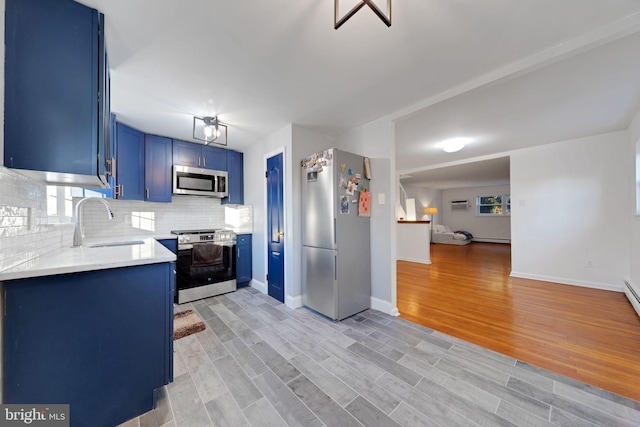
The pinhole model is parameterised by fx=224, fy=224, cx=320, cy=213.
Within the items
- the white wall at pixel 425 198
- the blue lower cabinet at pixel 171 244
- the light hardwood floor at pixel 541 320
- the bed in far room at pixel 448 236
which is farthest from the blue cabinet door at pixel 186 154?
the bed in far room at pixel 448 236

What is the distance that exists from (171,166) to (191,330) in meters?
2.35

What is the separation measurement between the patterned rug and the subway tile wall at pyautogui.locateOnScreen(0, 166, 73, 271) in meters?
1.24

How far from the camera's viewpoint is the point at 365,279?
8.95 ft

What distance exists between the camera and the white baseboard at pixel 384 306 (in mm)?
2611

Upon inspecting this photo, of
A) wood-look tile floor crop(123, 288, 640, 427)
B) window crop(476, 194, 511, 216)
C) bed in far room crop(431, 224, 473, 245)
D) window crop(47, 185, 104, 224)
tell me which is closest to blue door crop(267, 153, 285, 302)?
wood-look tile floor crop(123, 288, 640, 427)

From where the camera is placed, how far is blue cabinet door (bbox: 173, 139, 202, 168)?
3379 millimetres

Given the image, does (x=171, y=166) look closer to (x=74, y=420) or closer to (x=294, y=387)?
(x=74, y=420)

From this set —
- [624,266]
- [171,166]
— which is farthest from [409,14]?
[624,266]

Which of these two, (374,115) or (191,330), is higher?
(374,115)

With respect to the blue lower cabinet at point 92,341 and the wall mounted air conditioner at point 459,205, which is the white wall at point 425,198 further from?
the blue lower cabinet at point 92,341

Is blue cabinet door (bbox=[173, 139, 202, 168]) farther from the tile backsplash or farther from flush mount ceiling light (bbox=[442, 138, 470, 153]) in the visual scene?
flush mount ceiling light (bbox=[442, 138, 470, 153])

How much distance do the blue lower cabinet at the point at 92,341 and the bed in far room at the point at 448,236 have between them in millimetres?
9579

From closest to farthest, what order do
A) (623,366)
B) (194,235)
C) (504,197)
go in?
(623,366) < (194,235) < (504,197)

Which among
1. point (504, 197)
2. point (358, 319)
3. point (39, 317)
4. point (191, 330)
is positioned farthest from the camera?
point (504, 197)
